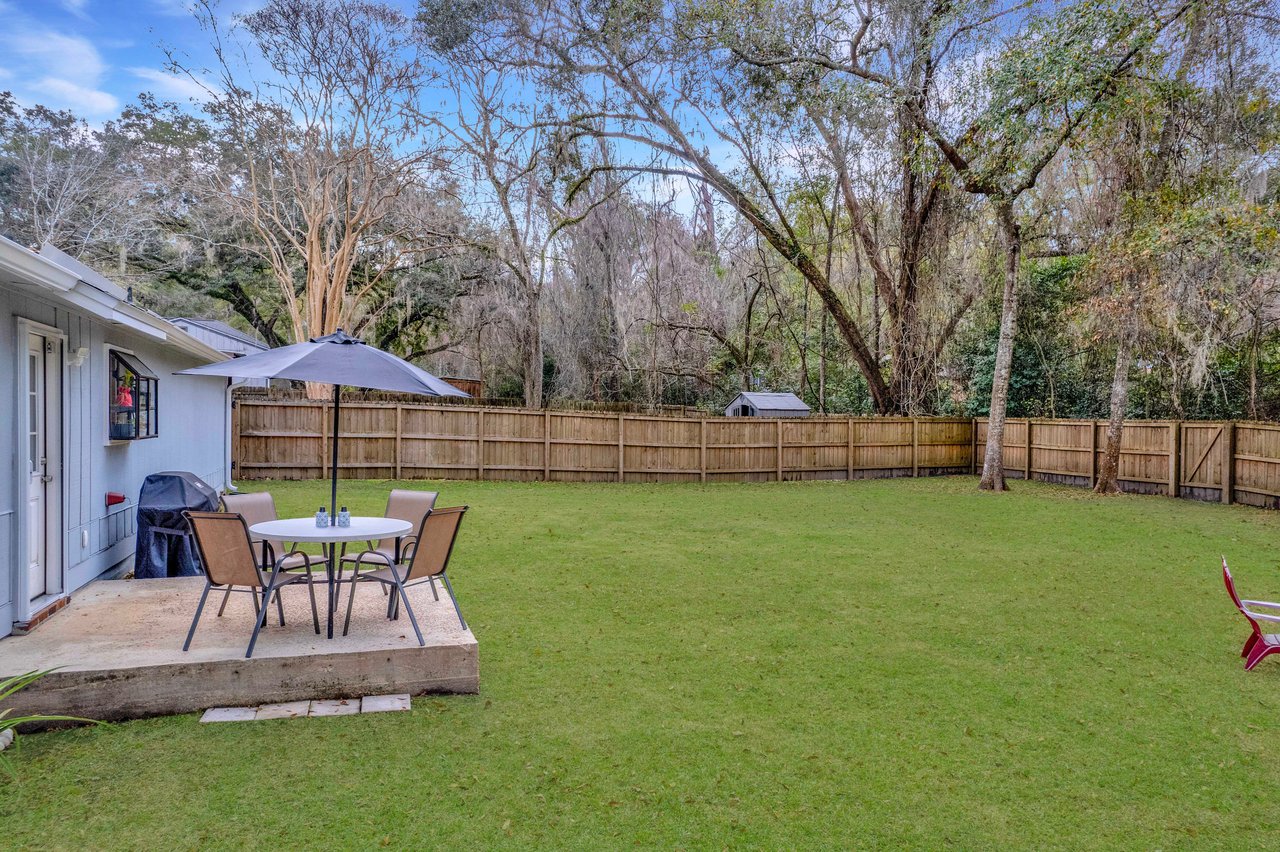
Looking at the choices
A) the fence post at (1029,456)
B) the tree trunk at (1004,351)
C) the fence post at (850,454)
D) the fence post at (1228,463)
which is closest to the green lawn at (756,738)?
the fence post at (1228,463)

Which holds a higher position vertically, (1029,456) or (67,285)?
(67,285)

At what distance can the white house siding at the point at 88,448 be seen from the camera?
4.13 m

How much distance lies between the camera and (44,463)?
4922 millimetres

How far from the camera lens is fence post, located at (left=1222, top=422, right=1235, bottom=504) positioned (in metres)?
13.5

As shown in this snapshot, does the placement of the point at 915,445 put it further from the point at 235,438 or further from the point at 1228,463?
the point at 235,438

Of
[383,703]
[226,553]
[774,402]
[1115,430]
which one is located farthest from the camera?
[774,402]

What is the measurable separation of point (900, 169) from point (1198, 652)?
1459 cm

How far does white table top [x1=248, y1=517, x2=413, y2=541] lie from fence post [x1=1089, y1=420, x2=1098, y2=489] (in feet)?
50.6

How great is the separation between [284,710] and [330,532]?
1070mm

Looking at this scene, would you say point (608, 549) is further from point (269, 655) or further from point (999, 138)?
point (999, 138)

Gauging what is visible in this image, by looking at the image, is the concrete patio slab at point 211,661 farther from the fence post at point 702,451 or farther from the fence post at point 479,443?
the fence post at point 702,451

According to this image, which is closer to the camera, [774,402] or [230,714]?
[230,714]

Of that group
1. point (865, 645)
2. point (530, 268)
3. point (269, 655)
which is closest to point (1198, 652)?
point (865, 645)

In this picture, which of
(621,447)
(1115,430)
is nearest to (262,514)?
(621,447)
